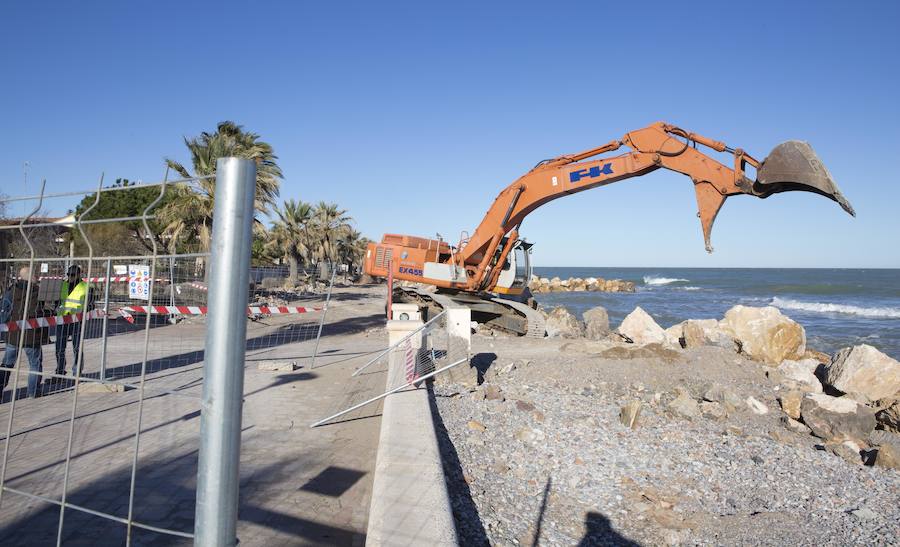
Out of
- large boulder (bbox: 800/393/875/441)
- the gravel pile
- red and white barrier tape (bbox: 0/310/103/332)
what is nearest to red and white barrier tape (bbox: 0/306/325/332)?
red and white barrier tape (bbox: 0/310/103/332)

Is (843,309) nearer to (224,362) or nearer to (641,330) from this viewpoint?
(641,330)

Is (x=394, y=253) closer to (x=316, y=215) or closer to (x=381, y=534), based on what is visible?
(x=381, y=534)

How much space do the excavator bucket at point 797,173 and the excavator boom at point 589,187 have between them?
0.01 meters

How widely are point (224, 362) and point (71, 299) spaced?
25.7ft

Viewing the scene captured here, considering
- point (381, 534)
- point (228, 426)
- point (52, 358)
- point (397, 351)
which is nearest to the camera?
point (228, 426)

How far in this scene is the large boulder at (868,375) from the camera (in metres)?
10.9

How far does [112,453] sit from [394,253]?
12951 millimetres

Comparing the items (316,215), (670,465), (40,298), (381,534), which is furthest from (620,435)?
(316,215)

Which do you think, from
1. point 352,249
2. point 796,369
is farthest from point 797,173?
point 352,249

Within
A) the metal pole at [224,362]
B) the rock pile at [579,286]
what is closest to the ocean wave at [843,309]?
the rock pile at [579,286]

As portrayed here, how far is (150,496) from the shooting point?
455 centimetres

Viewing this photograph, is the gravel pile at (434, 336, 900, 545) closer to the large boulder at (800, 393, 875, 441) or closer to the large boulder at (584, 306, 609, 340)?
the large boulder at (800, 393, 875, 441)

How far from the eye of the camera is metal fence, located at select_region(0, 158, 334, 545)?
1697 millimetres

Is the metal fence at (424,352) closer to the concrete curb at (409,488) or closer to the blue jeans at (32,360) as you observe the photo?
the concrete curb at (409,488)
